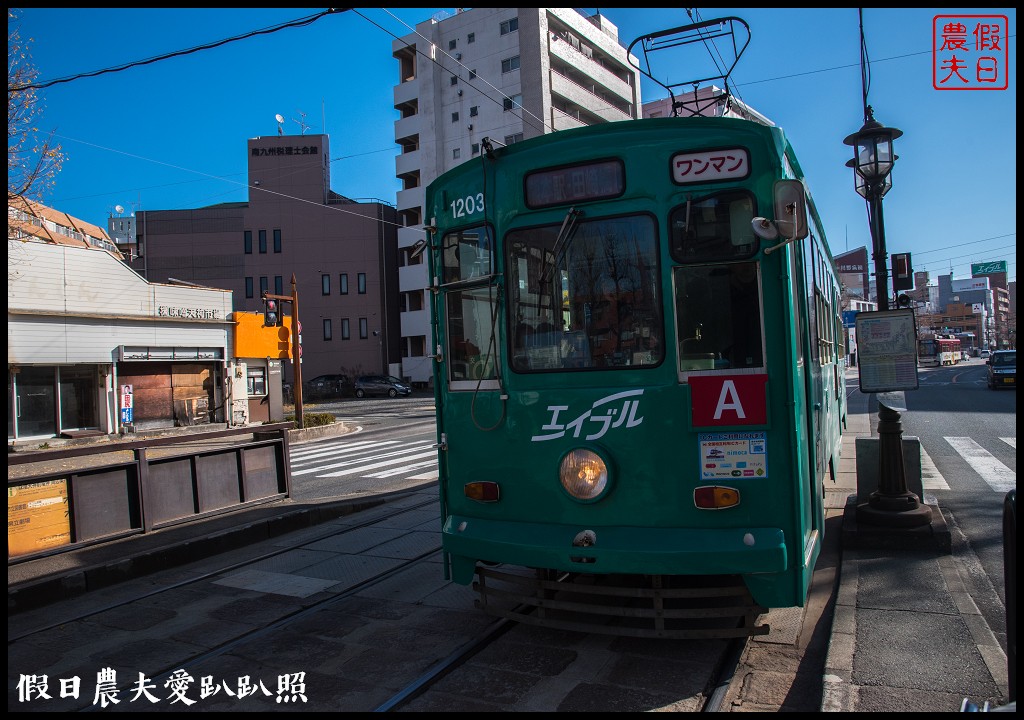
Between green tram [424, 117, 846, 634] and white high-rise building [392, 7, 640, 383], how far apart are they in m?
41.2

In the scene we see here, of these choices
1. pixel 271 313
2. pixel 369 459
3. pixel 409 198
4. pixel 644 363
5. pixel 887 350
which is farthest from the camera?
pixel 409 198

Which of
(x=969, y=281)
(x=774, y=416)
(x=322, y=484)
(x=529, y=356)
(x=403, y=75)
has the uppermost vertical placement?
(x=403, y=75)

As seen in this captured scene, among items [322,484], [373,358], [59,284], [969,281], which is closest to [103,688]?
[322,484]

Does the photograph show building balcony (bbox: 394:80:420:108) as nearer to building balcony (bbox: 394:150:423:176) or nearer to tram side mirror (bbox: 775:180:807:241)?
building balcony (bbox: 394:150:423:176)

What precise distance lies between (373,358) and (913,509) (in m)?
50.1

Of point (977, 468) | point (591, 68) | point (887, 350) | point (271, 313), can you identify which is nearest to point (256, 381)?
point (271, 313)

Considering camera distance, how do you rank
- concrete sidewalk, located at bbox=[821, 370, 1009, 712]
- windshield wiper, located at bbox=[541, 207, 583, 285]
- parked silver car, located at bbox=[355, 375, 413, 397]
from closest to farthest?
1. concrete sidewalk, located at bbox=[821, 370, 1009, 712]
2. windshield wiper, located at bbox=[541, 207, 583, 285]
3. parked silver car, located at bbox=[355, 375, 413, 397]

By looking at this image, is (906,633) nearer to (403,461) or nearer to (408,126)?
(403,461)

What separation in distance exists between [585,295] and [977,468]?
10.1 meters

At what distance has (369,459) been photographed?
53.5ft

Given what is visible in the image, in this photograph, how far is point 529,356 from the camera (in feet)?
14.6

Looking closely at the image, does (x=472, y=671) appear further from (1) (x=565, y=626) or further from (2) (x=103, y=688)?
(2) (x=103, y=688)

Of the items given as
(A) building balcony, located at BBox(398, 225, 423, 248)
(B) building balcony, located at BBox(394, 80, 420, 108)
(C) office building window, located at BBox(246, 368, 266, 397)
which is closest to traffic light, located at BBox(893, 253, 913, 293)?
(C) office building window, located at BBox(246, 368, 266, 397)

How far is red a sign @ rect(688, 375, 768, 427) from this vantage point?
400 cm
